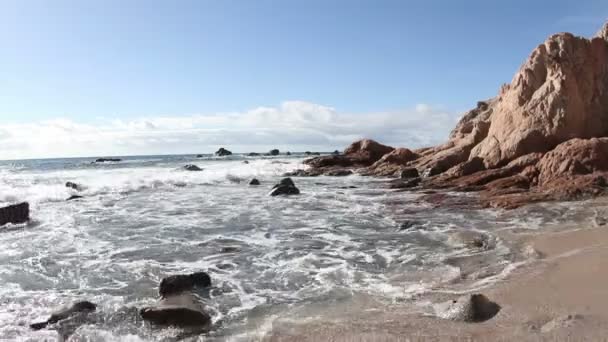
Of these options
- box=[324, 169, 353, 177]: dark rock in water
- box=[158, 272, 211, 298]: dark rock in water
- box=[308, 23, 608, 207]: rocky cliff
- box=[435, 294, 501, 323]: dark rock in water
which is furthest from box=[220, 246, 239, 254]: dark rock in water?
box=[324, 169, 353, 177]: dark rock in water

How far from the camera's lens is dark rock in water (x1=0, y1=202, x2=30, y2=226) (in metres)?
13.3

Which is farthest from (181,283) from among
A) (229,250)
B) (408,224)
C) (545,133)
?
(545,133)

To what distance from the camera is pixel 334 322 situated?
5.56 m

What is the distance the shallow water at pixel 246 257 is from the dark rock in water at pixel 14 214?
0.47 meters

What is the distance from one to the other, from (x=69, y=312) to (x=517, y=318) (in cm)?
513

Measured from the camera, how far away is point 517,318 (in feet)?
17.4

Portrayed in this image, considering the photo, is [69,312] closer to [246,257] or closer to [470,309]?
[246,257]

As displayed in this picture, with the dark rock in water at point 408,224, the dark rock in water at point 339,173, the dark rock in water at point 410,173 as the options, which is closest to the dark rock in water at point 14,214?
the dark rock in water at point 408,224

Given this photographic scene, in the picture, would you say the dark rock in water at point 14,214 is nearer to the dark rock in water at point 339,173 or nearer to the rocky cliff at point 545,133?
the rocky cliff at point 545,133

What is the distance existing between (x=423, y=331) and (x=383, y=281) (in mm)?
2069

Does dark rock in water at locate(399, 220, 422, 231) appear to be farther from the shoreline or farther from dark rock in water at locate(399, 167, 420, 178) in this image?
dark rock in water at locate(399, 167, 420, 178)

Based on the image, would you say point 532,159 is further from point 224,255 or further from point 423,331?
point 423,331

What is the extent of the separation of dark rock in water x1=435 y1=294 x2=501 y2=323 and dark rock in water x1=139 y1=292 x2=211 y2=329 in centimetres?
269

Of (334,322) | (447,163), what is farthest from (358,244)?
(447,163)
